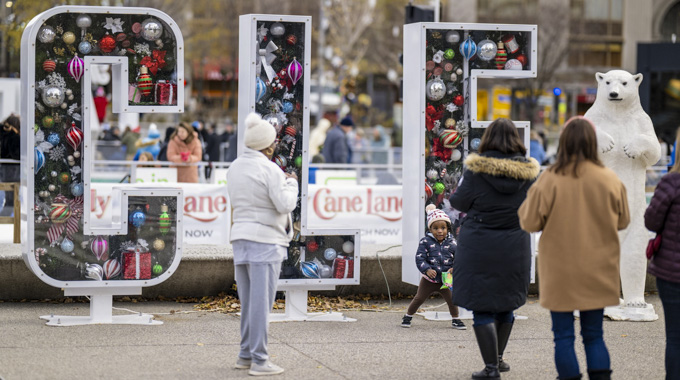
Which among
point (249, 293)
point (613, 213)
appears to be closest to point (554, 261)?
point (613, 213)

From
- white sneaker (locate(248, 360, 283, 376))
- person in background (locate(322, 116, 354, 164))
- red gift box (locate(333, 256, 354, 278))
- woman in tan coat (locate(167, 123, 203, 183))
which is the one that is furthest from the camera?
person in background (locate(322, 116, 354, 164))

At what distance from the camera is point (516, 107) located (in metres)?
48.1

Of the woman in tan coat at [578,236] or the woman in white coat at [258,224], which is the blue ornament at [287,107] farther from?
the woman in tan coat at [578,236]

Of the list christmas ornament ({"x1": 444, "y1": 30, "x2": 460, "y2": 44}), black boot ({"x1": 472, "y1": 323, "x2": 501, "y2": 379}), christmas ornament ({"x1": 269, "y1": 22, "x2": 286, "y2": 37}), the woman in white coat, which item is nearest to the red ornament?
christmas ornament ({"x1": 269, "y1": 22, "x2": 286, "y2": 37})

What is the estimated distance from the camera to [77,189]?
8742 millimetres

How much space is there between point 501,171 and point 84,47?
12.6ft

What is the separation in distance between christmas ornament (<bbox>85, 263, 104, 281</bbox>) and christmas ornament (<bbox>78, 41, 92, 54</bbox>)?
5.77 feet

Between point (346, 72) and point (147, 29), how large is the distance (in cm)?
3935

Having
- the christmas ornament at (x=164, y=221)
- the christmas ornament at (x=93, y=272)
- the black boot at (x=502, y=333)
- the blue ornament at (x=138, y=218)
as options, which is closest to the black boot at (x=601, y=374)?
the black boot at (x=502, y=333)

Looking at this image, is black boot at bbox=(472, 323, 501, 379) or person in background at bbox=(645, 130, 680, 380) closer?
person in background at bbox=(645, 130, 680, 380)

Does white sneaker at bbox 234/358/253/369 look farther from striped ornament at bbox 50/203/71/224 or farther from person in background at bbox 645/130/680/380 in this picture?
person in background at bbox 645/130/680/380

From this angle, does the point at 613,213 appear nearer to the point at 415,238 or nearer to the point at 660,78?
the point at 415,238

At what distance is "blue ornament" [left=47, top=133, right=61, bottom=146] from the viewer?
340 inches

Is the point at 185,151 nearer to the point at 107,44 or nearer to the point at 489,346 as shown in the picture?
the point at 107,44
